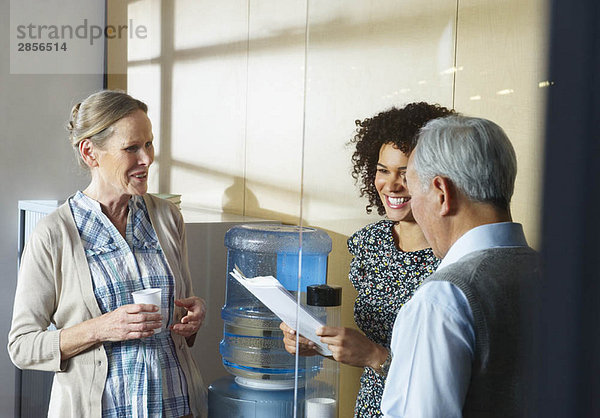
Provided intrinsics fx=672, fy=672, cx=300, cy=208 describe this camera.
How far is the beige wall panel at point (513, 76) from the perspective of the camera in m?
0.62

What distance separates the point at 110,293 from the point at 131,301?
0.06 meters

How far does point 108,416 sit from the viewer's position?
1.62 m

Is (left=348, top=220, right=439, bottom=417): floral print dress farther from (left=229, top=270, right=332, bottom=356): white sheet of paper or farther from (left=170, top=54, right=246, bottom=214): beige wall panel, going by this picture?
(left=170, top=54, right=246, bottom=214): beige wall panel

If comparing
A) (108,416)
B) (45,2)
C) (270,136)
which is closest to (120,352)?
(108,416)

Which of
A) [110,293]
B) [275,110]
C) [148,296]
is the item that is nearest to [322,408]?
[148,296]

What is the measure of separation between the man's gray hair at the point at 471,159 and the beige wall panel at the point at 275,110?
206 cm

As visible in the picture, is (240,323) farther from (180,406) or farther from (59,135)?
(59,135)

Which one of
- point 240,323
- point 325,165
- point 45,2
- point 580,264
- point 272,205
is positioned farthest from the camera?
point 45,2

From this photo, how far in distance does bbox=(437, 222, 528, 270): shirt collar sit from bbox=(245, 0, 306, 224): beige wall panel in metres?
2.09

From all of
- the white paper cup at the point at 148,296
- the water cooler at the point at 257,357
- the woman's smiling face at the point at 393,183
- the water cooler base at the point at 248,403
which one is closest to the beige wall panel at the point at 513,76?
the woman's smiling face at the point at 393,183

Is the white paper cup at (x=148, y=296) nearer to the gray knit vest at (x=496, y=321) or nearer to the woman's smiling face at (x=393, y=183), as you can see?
the woman's smiling face at (x=393, y=183)

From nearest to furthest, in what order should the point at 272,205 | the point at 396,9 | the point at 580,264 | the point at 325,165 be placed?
the point at 580,264
the point at 396,9
the point at 325,165
the point at 272,205

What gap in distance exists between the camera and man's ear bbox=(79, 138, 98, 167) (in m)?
1.75

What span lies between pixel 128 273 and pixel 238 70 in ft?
5.77
